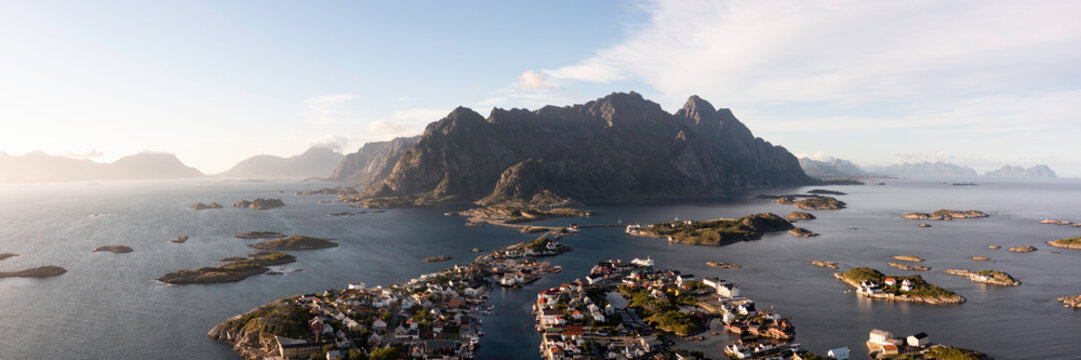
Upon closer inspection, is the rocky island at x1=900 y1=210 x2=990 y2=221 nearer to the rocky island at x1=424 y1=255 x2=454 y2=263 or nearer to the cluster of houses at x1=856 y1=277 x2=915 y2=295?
the cluster of houses at x1=856 y1=277 x2=915 y2=295

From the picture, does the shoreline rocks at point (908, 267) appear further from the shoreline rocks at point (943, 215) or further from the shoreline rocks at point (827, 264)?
the shoreline rocks at point (943, 215)

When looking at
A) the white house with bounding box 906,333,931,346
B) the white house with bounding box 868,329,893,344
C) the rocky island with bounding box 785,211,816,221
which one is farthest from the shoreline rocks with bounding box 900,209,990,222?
the white house with bounding box 868,329,893,344

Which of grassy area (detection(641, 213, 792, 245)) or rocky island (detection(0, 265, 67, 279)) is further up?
grassy area (detection(641, 213, 792, 245))

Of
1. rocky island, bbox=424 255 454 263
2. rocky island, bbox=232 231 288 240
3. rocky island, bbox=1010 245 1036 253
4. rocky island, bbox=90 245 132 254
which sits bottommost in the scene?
rocky island, bbox=424 255 454 263

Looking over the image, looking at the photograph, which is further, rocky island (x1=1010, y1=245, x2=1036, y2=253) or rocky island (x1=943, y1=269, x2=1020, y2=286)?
rocky island (x1=1010, y1=245, x2=1036, y2=253)

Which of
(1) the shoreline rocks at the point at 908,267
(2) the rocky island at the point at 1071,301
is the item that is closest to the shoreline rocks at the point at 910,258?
(1) the shoreline rocks at the point at 908,267

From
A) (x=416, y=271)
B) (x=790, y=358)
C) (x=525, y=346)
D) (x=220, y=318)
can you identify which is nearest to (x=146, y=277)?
(x=220, y=318)
